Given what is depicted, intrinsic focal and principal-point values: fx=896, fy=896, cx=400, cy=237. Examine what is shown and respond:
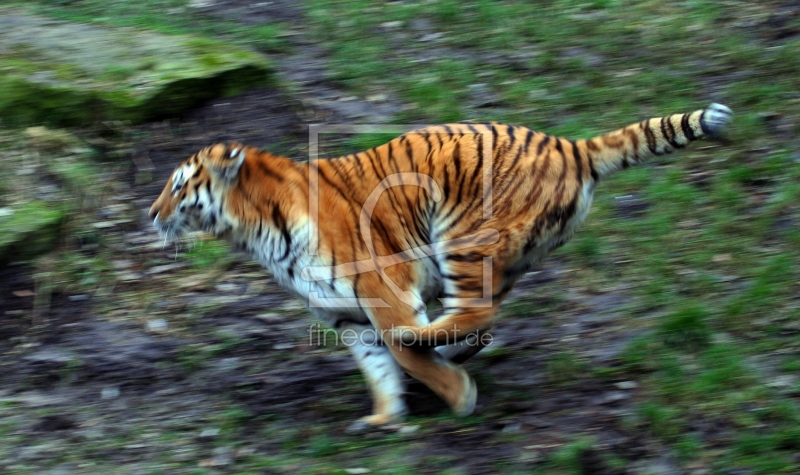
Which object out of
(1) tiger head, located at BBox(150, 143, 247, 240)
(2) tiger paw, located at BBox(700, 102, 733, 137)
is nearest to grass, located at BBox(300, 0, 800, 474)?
(2) tiger paw, located at BBox(700, 102, 733, 137)

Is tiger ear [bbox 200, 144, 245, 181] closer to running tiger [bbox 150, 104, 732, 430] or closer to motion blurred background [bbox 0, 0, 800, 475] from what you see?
running tiger [bbox 150, 104, 732, 430]

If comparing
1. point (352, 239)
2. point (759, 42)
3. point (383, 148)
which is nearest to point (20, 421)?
point (352, 239)

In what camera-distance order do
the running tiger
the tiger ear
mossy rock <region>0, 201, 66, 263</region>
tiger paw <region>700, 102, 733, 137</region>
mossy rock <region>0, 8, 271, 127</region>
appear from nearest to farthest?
tiger paw <region>700, 102, 733, 137</region> → the running tiger → the tiger ear → mossy rock <region>0, 201, 66, 263</region> → mossy rock <region>0, 8, 271, 127</region>

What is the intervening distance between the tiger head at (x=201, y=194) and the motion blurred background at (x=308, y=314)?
0.80m

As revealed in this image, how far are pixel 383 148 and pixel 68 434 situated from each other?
1.85 meters

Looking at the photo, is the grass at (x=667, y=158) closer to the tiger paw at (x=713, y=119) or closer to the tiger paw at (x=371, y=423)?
the tiger paw at (x=371, y=423)

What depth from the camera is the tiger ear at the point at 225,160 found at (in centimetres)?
380

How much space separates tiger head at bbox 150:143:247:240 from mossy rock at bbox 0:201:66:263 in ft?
4.53

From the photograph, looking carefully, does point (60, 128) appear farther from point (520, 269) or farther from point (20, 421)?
point (520, 269)

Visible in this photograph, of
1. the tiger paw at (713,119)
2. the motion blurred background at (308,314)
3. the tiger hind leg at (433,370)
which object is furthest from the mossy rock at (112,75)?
the tiger paw at (713,119)

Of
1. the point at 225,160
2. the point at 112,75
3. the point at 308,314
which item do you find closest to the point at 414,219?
the point at 225,160

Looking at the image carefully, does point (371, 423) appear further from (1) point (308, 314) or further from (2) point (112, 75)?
(2) point (112, 75)

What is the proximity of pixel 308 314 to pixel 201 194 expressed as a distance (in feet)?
3.76

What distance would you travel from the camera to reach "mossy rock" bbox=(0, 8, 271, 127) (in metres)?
6.10
